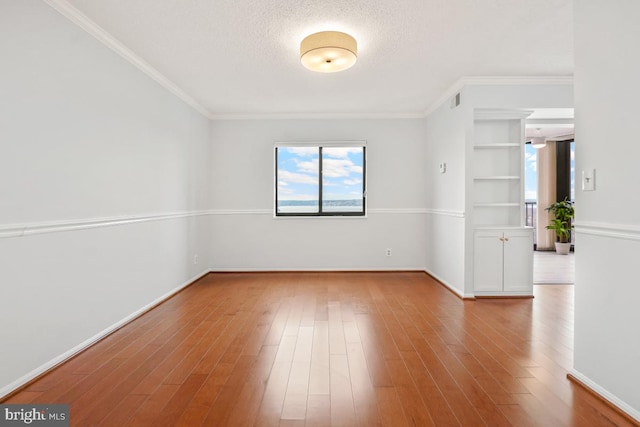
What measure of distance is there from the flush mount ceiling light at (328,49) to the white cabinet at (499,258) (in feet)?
8.32

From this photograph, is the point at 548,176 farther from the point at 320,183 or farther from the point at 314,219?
the point at 314,219

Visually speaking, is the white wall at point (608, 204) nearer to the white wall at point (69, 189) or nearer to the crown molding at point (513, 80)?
the crown molding at point (513, 80)

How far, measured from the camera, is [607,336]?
1.94 m

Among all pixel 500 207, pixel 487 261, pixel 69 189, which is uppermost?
pixel 69 189

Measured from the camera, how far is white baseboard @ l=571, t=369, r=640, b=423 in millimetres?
1767

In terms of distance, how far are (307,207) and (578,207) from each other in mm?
3934

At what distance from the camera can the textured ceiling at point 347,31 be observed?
2512 millimetres

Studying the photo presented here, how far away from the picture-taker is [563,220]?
7.45 metres

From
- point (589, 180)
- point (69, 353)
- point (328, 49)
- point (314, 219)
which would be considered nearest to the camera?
point (589, 180)

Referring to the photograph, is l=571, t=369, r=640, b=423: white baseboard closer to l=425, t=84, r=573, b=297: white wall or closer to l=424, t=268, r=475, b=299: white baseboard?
l=424, t=268, r=475, b=299: white baseboard

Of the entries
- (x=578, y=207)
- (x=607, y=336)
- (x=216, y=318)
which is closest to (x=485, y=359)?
(x=607, y=336)

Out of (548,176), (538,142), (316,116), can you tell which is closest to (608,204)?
(316,116)

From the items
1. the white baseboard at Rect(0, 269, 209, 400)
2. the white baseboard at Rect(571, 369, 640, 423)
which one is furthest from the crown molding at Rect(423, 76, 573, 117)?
the white baseboard at Rect(0, 269, 209, 400)

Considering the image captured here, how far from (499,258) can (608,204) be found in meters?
2.22
